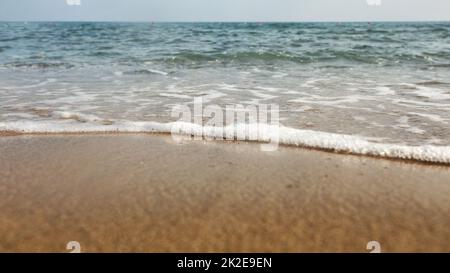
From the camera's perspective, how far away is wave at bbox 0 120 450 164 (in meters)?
3.62

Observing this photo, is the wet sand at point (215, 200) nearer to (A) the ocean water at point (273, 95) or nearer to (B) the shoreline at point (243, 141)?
(B) the shoreline at point (243, 141)

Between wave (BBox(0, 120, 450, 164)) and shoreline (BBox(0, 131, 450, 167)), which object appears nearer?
shoreline (BBox(0, 131, 450, 167))

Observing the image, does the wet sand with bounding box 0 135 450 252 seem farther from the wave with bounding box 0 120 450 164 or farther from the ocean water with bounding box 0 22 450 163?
the ocean water with bounding box 0 22 450 163

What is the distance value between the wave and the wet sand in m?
0.17

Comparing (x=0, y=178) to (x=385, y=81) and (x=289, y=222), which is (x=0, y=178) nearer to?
(x=289, y=222)

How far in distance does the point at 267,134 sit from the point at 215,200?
157cm

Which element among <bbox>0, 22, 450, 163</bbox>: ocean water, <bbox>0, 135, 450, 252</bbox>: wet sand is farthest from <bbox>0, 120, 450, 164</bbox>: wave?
<bbox>0, 135, 450, 252</bbox>: wet sand

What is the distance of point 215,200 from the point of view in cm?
282

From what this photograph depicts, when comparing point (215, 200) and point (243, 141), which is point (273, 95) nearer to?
point (243, 141)

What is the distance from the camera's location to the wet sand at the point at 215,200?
231cm

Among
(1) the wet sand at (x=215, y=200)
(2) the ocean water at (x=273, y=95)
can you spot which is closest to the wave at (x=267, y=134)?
(2) the ocean water at (x=273, y=95)

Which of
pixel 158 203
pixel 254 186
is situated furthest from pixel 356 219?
pixel 158 203

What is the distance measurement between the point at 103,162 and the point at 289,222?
1.86 m

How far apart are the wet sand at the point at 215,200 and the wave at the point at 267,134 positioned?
0.17m
